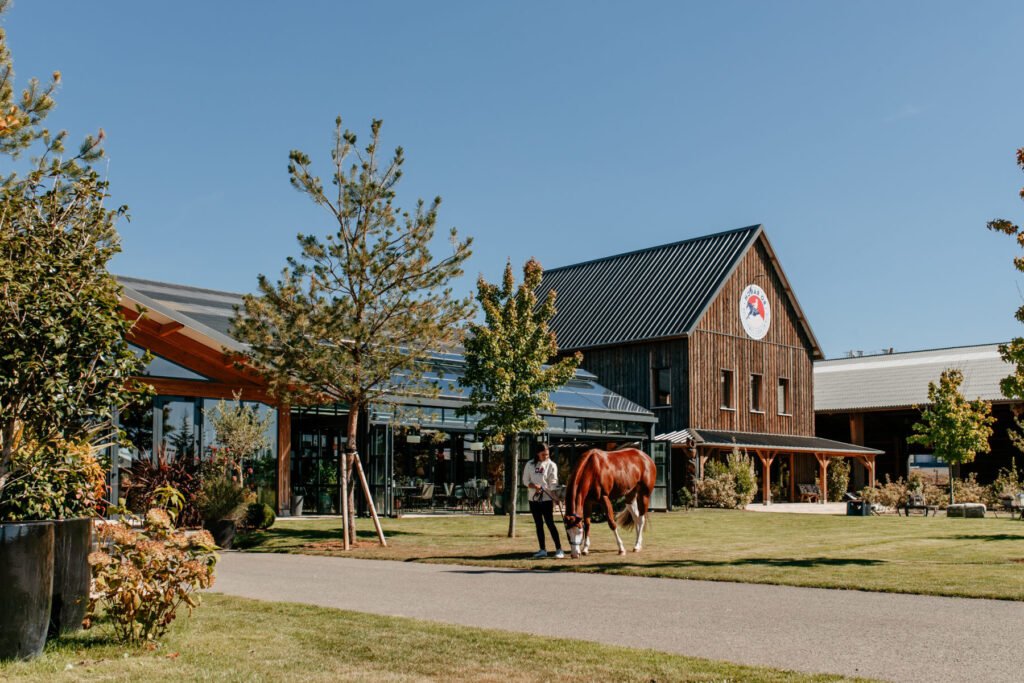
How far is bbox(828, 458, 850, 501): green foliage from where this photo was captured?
4094 centimetres

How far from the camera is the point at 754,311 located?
41062 millimetres

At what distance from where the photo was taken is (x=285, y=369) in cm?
1822

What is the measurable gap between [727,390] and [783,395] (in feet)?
13.6

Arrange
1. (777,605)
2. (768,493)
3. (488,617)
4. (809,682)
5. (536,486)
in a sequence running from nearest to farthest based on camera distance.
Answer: (809,682) → (488,617) → (777,605) → (536,486) → (768,493)

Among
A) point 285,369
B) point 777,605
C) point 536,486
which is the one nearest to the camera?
point 777,605

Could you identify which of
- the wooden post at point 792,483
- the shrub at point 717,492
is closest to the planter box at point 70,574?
the shrub at point 717,492

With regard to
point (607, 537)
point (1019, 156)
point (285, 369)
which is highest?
point (1019, 156)

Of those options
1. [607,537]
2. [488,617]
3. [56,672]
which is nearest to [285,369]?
[607,537]

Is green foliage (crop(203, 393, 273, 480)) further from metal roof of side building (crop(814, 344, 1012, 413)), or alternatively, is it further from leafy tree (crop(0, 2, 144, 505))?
metal roof of side building (crop(814, 344, 1012, 413))

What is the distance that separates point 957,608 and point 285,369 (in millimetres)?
11697

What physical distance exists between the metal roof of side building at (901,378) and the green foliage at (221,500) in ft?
112

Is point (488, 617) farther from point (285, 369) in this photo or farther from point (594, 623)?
point (285, 369)

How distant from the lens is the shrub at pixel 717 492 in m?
33.2

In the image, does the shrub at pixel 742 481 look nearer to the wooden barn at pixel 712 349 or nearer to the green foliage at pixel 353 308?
the wooden barn at pixel 712 349
